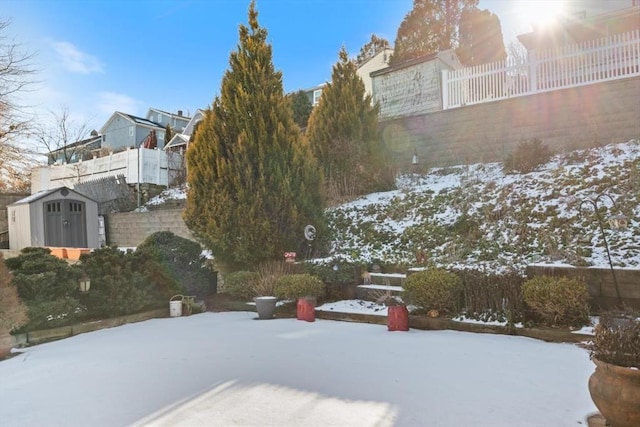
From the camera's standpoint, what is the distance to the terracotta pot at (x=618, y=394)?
1987mm

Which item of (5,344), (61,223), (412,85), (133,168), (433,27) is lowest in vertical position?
(5,344)

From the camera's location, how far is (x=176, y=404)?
2.77 meters

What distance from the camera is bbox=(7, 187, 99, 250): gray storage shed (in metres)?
12.2

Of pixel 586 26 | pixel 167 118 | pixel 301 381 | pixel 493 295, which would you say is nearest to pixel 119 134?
pixel 167 118

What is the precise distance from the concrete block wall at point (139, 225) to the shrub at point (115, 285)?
5052 millimetres

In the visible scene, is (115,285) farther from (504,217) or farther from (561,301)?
(504,217)

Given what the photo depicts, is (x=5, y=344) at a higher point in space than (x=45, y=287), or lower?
lower

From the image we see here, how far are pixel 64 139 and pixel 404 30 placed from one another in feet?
71.4

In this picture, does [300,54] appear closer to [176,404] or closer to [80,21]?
[80,21]

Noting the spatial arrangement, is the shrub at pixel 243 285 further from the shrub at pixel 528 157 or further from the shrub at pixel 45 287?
the shrub at pixel 528 157

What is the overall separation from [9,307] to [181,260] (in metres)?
2.79

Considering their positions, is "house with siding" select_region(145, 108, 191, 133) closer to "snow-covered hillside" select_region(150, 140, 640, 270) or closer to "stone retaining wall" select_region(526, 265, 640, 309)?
"snow-covered hillside" select_region(150, 140, 640, 270)

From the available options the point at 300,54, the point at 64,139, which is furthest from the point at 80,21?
the point at 64,139

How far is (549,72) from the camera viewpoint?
988 cm
